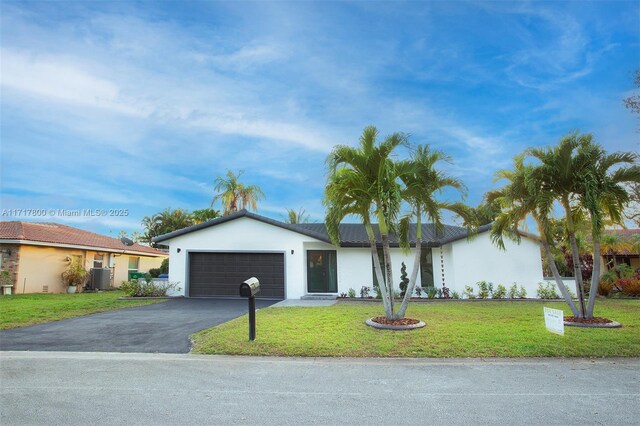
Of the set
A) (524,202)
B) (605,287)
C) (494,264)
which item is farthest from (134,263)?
(605,287)

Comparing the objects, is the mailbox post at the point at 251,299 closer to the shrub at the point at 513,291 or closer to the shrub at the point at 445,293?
the shrub at the point at 445,293

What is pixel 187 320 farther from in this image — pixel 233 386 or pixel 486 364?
pixel 486 364

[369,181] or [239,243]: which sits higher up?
[369,181]

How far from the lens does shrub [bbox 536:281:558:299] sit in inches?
601

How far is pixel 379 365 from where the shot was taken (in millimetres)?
5707

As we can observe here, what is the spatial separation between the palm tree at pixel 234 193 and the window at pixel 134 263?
7485mm

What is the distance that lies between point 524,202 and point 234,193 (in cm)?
2365

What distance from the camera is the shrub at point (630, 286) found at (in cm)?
1523

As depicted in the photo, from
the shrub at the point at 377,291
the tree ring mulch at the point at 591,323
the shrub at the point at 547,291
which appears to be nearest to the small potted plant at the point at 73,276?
the shrub at the point at 377,291

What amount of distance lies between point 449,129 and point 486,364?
1344cm

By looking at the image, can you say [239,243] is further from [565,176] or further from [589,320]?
[589,320]

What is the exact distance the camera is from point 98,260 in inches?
909

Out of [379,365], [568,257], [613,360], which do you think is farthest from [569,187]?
[568,257]

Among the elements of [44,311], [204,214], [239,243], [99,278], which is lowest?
[44,311]
